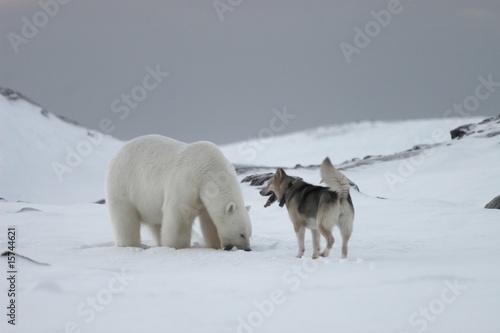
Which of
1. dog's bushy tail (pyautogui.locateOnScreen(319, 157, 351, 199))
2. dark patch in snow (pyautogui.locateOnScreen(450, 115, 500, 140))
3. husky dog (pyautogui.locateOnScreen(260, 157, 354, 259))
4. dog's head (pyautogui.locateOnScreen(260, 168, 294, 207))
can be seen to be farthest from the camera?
dark patch in snow (pyautogui.locateOnScreen(450, 115, 500, 140))

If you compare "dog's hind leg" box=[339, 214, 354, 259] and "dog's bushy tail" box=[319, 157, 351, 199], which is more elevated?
"dog's bushy tail" box=[319, 157, 351, 199]

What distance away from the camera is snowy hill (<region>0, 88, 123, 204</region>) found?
1113 inches

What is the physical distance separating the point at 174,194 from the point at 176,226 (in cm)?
50

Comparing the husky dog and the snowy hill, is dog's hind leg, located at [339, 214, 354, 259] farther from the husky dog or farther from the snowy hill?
the snowy hill

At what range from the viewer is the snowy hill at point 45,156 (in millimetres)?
28266

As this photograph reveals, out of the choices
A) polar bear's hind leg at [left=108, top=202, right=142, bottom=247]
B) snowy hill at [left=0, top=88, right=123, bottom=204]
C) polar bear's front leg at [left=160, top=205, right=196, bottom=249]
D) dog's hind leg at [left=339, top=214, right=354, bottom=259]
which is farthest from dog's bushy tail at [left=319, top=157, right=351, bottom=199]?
snowy hill at [left=0, top=88, right=123, bottom=204]

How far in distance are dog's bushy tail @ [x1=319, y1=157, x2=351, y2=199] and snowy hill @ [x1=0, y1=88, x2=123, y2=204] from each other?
21.6 metres

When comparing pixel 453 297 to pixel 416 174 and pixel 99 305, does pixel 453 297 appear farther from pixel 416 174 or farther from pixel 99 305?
pixel 416 174

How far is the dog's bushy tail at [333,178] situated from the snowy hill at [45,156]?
2160cm

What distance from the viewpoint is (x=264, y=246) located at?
1013 cm

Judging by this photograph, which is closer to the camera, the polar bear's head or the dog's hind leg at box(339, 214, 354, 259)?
the dog's hind leg at box(339, 214, 354, 259)

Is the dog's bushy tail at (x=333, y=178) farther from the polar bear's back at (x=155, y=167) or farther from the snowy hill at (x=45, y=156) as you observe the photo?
the snowy hill at (x=45, y=156)

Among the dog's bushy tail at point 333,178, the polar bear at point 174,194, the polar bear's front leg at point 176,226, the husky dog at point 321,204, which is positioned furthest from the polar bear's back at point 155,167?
the dog's bushy tail at point 333,178

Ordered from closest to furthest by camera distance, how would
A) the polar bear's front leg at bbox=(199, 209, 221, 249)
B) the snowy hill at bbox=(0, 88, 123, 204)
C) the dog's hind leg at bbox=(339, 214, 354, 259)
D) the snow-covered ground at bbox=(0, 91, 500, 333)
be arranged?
1. the snow-covered ground at bbox=(0, 91, 500, 333)
2. the dog's hind leg at bbox=(339, 214, 354, 259)
3. the polar bear's front leg at bbox=(199, 209, 221, 249)
4. the snowy hill at bbox=(0, 88, 123, 204)
